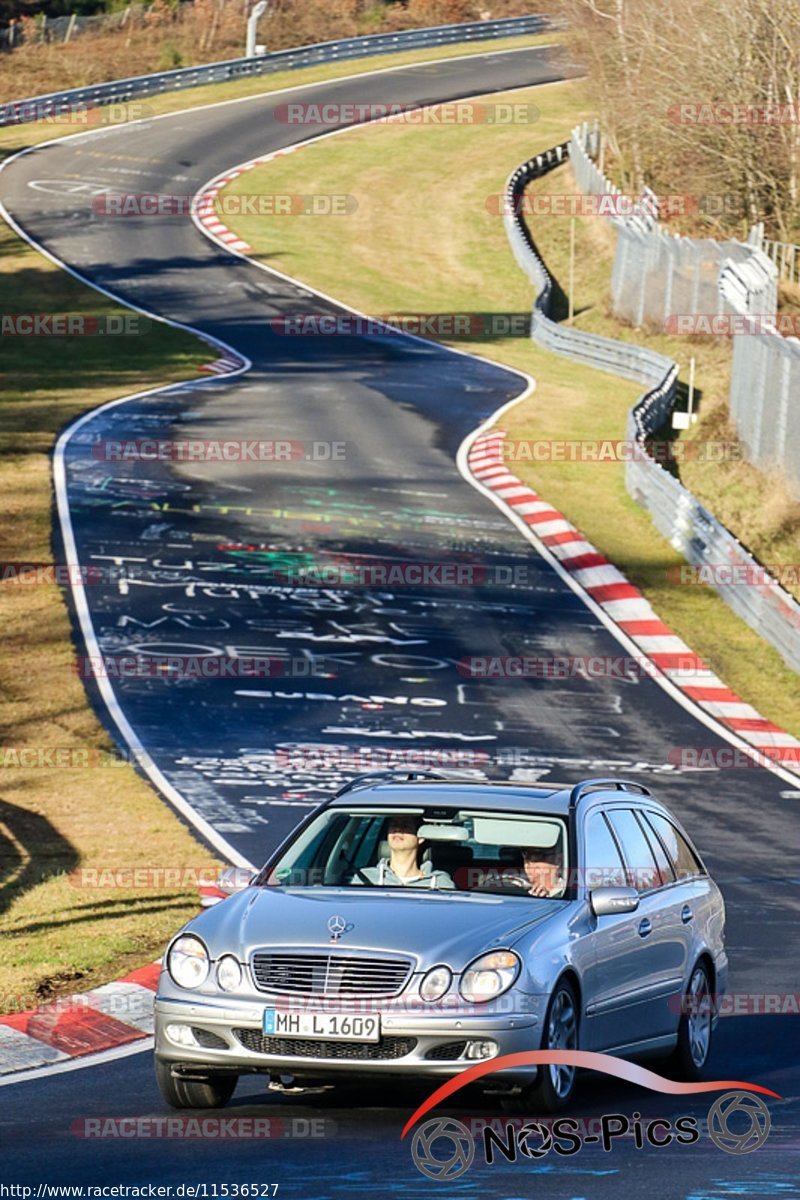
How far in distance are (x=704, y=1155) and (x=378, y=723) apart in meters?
16.1

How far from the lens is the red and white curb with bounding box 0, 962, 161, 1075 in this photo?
11.1m

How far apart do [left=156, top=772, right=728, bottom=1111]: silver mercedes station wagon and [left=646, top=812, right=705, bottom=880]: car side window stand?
0.16ft

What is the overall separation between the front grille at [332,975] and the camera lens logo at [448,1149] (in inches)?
24.1

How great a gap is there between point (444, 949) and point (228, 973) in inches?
39.2

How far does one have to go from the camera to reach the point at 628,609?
1240 inches

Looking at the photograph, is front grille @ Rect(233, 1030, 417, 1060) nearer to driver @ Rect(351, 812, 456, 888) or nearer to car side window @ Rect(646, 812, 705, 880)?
driver @ Rect(351, 812, 456, 888)

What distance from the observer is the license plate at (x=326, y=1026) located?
30.1 ft
